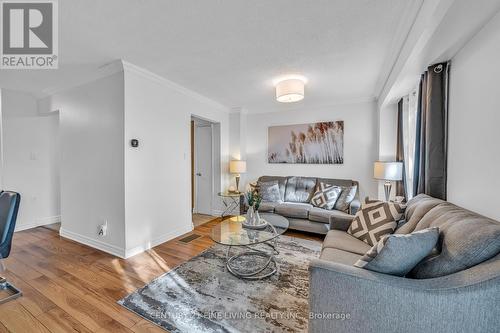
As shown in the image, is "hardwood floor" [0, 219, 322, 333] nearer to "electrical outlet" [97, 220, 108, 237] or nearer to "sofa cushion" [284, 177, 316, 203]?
"electrical outlet" [97, 220, 108, 237]

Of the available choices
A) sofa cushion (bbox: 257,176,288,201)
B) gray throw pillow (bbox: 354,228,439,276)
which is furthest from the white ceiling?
sofa cushion (bbox: 257,176,288,201)

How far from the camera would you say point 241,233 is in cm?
240

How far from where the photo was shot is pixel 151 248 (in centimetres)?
296

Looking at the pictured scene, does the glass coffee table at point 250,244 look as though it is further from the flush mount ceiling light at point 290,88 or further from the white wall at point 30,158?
the white wall at point 30,158

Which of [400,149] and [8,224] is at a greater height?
[400,149]

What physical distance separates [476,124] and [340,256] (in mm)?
1434

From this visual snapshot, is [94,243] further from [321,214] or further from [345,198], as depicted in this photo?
[345,198]

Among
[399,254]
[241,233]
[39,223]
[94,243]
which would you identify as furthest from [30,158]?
[399,254]

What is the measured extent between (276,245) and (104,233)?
2.36 metres

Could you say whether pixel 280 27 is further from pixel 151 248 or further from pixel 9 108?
pixel 9 108

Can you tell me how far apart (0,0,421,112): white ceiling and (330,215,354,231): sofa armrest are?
1865 millimetres

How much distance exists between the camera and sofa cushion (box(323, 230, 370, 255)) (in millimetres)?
1918

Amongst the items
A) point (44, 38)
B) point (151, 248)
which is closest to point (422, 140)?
point (151, 248)

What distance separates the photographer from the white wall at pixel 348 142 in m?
3.92
